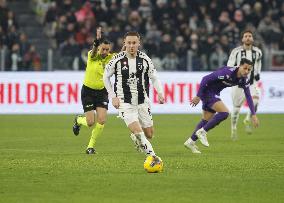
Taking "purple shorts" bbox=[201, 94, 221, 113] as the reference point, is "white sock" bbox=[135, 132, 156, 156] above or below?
below

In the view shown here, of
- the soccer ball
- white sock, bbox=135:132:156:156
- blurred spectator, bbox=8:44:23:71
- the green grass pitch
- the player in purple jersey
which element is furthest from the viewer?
blurred spectator, bbox=8:44:23:71

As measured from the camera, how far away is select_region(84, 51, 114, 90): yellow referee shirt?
16547mm

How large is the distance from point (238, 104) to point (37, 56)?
10.6 meters

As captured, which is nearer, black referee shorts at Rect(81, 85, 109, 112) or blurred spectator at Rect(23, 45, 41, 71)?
black referee shorts at Rect(81, 85, 109, 112)

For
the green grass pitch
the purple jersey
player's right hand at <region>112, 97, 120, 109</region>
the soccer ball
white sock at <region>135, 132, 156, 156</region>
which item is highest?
the purple jersey

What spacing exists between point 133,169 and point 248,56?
7800 millimetres

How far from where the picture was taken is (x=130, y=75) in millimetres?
13742

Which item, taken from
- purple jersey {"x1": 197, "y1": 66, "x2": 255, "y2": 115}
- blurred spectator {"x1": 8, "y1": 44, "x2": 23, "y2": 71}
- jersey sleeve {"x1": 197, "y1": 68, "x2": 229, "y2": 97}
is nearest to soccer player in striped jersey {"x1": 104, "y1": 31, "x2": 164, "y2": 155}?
purple jersey {"x1": 197, "y1": 66, "x2": 255, "y2": 115}

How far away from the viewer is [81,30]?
101 feet

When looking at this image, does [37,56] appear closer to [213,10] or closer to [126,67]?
[213,10]

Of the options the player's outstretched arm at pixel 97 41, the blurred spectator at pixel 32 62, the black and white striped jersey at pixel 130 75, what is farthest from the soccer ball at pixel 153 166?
the blurred spectator at pixel 32 62

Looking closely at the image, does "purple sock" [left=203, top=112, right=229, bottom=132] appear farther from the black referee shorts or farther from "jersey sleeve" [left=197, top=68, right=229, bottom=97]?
the black referee shorts

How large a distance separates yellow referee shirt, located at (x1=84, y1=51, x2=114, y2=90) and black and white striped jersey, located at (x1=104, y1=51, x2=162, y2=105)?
9.03ft

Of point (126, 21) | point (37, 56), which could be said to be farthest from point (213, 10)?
point (37, 56)
